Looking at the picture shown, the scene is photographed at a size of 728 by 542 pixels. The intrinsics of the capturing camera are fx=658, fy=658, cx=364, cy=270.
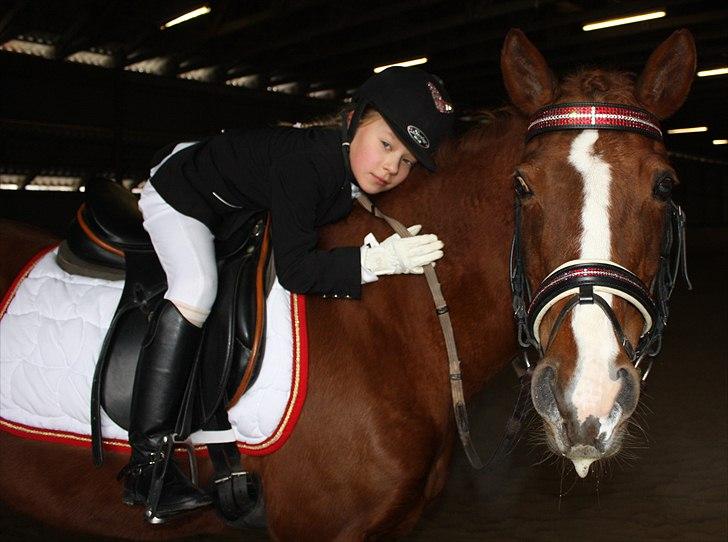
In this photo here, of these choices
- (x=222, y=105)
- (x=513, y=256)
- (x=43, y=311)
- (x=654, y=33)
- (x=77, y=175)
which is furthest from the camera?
(x=222, y=105)

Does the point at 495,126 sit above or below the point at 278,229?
above

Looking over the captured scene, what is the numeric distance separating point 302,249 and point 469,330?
543 millimetres


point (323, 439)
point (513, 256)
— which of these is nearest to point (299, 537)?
point (323, 439)

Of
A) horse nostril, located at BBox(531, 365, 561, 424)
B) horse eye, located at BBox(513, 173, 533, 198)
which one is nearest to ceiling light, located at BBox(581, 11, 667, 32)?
horse eye, located at BBox(513, 173, 533, 198)

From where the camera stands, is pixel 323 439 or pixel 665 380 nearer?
pixel 323 439

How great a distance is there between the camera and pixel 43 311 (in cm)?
218

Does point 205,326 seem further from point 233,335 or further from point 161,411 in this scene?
point 161,411

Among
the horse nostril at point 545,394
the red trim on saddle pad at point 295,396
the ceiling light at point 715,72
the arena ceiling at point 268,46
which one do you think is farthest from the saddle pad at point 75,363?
the ceiling light at point 715,72

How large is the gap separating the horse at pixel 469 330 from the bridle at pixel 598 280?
14mm

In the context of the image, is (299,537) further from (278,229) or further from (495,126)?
(495,126)

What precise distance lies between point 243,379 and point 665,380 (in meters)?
5.57

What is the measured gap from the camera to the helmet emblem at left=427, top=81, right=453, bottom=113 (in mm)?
1878

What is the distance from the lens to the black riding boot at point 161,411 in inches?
73.4

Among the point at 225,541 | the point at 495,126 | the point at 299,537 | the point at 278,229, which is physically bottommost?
the point at 225,541
